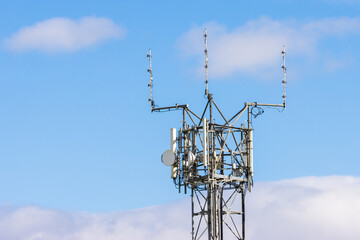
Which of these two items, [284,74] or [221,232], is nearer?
[221,232]

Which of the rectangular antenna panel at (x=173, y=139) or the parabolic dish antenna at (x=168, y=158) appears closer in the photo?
the parabolic dish antenna at (x=168, y=158)

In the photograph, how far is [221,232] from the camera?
8856cm

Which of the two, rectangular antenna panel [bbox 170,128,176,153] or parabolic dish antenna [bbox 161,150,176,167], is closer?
parabolic dish antenna [bbox 161,150,176,167]

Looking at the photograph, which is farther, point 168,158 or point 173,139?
point 173,139

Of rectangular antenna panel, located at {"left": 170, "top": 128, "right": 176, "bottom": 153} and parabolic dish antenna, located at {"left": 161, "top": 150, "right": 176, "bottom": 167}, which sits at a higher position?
rectangular antenna panel, located at {"left": 170, "top": 128, "right": 176, "bottom": 153}

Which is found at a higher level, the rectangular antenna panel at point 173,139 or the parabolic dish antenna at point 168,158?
the rectangular antenna panel at point 173,139

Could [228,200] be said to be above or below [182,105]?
below

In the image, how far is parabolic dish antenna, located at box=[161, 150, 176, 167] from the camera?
3578 inches

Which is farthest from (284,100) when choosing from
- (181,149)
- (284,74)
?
(181,149)

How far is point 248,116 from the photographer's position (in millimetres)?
91750

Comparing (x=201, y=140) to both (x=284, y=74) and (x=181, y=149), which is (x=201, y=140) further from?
(x=284, y=74)

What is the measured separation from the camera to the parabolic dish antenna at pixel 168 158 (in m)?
90.9

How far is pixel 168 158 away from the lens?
299ft

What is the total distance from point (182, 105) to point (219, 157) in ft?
13.6
